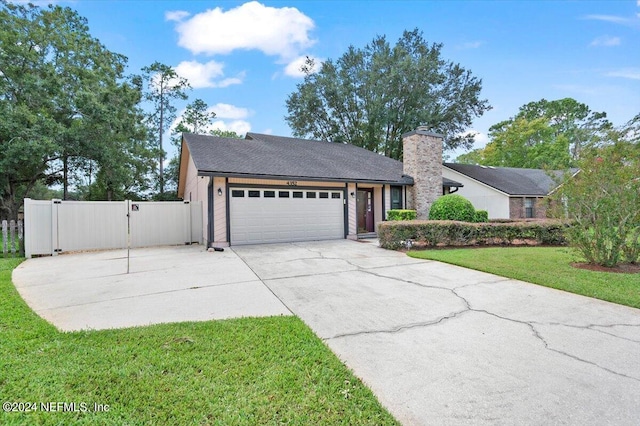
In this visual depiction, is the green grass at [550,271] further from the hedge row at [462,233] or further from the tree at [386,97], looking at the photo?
the tree at [386,97]

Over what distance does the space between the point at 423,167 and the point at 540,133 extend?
87.0ft

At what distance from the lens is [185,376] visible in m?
2.44

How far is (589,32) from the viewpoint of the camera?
1171 centimetres

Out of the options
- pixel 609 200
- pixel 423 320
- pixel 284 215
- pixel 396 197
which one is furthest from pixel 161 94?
pixel 609 200

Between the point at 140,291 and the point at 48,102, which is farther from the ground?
the point at 48,102

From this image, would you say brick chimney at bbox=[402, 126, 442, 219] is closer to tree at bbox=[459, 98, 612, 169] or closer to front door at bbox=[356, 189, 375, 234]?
front door at bbox=[356, 189, 375, 234]

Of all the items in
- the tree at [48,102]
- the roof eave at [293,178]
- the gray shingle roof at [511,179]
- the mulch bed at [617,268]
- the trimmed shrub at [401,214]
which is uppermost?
the tree at [48,102]

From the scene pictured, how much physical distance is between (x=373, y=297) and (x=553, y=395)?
2560mm

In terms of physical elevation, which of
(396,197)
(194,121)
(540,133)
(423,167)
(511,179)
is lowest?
(396,197)

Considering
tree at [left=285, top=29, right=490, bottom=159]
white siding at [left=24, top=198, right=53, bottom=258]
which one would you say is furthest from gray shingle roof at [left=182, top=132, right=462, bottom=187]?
tree at [left=285, top=29, right=490, bottom=159]

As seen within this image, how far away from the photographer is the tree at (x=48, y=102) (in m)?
15.0

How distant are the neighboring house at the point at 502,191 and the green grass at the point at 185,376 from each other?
1807 centimetres

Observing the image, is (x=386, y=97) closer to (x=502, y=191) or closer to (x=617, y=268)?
(x=502, y=191)

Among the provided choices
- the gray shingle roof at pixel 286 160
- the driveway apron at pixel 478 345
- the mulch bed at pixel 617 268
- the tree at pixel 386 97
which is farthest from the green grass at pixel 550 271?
the tree at pixel 386 97
